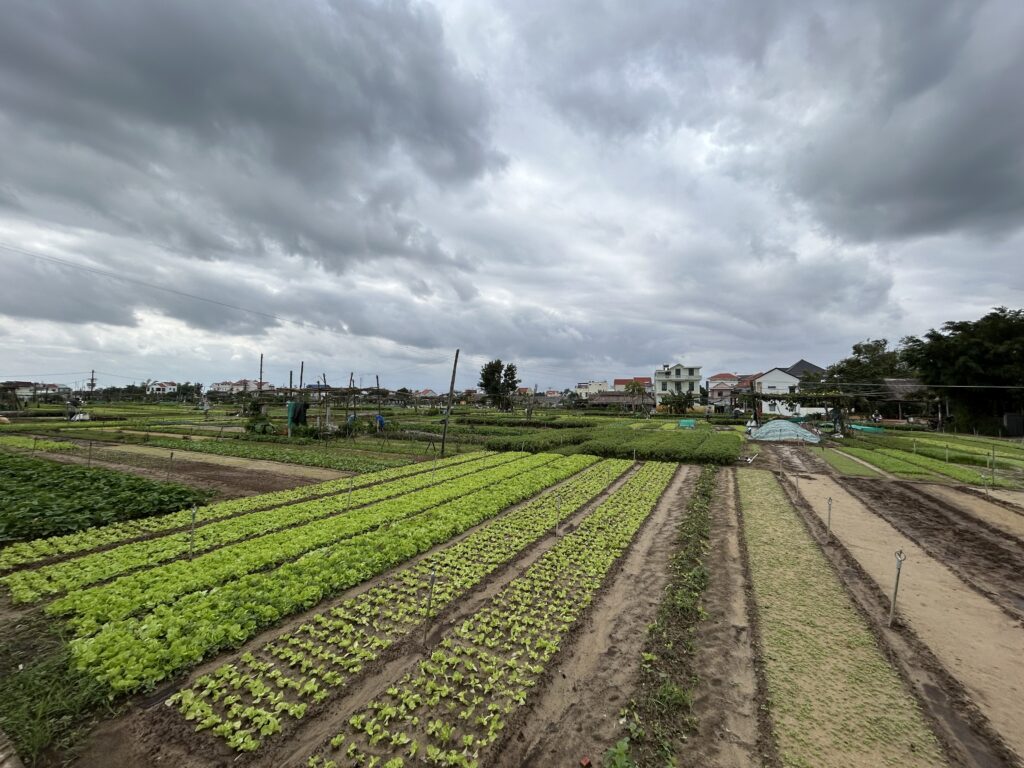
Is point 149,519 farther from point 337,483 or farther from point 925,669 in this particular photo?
point 925,669

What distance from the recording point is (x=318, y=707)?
5.05 meters

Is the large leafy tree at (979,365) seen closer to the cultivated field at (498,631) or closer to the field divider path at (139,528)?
the cultivated field at (498,631)

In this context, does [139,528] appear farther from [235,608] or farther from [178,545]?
[235,608]

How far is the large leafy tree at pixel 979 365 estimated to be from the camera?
37531 millimetres

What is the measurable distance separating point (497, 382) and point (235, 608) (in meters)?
74.1

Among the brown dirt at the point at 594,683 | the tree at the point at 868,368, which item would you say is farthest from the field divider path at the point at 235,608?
the tree at the point at 868,368

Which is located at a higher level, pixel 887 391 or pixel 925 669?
pixel 887 391

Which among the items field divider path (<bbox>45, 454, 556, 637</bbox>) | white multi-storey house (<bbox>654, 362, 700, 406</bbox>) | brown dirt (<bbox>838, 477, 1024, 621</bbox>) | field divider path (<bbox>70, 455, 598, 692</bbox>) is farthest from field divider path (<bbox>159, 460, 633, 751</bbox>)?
white multi-storey house (<bbox>654, 362, 700, 406</bbox>)

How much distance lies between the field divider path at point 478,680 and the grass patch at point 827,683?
3.03 meters

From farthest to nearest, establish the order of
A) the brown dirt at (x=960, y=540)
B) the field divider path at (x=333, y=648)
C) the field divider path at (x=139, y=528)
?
the field divider path at (x=139, y=528)
the brown dirt at (x=960, y=540)
the field divider path at (x=333, y=648)

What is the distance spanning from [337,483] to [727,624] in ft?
49.9

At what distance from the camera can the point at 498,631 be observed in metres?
6.82

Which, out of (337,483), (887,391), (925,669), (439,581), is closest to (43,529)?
(337,483)

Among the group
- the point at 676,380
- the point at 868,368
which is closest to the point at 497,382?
the point at 676,380
